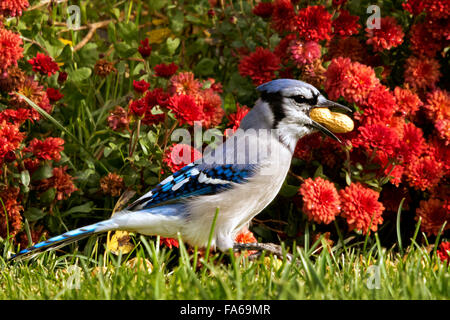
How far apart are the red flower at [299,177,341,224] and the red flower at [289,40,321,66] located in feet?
2.20

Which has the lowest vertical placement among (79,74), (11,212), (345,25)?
(11,212)

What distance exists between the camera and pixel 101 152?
384cm

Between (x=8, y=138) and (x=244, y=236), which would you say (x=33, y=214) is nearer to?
(x=8, y=138)

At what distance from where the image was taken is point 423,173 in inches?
132

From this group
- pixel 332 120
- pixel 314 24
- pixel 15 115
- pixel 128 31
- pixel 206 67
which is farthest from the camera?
pixel 206 67

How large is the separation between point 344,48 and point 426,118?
23.4 inches

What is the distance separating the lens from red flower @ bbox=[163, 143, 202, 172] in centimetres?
327

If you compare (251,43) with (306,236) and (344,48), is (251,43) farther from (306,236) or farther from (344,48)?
(306,236)

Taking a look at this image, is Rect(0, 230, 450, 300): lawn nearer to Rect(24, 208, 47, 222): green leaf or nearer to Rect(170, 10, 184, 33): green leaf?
Rect(24, 208, 47, 222): green leaf

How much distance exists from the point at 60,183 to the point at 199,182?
887 millimetres

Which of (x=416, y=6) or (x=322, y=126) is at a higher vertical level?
(x=416, y=6)

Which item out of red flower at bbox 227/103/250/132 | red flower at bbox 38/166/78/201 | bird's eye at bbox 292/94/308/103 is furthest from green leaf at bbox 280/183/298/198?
red flower at bbox 38/166/78/201

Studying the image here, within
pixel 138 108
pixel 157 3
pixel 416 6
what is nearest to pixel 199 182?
pixel 138 108

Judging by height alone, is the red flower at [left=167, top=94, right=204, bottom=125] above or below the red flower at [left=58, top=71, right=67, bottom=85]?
below
